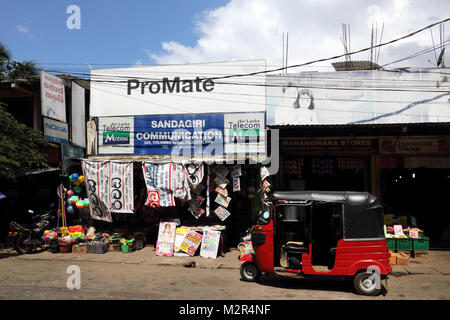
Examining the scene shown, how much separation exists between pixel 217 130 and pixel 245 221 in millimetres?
3513

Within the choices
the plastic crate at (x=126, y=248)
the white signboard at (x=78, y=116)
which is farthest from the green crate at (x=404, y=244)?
the white signboard at (x=78, y=116)

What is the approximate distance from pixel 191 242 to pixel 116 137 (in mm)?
5160

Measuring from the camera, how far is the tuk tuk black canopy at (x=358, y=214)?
7.20 metres

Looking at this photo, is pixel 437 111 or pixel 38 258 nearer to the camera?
pixel 38 258

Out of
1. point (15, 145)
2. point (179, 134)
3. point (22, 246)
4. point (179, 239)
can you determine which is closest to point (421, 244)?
point (179, 239)

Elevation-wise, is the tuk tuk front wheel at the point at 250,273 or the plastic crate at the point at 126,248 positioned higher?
the tuk tuk front wheel at the point at 250,273

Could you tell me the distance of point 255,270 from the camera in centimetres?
812

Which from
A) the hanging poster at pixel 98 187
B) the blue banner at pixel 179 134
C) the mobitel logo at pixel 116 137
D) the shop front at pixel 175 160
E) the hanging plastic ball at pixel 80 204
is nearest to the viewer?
the shop front at pixel 175 160

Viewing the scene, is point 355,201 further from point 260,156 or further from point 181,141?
point 181,141

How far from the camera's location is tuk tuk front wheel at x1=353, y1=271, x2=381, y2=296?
7078mm

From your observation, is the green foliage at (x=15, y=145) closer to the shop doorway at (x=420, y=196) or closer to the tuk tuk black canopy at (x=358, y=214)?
the tuk tuk black canopy at (x=358, y=214)

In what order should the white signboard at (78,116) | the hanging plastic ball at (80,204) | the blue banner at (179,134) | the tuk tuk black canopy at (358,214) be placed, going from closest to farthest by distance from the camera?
the tuk tuk black canopy at (358,214) → the hanging plastic ball at (80,204) → the blue banner at (179,134) → the white signboard at (78,116)

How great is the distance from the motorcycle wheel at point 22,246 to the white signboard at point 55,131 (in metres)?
3.44
